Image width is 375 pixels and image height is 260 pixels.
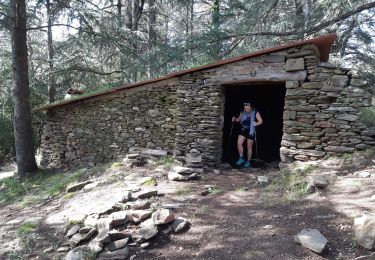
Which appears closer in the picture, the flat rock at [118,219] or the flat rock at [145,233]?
the flat rock at [145,233]

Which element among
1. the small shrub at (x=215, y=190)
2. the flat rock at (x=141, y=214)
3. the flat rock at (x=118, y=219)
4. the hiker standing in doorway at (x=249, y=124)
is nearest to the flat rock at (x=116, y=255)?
the flat rock at (x=118, y=219)

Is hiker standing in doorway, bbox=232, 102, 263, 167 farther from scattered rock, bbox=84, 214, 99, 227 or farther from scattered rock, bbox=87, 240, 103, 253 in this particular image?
scattered rock, bbox=87, 240, 103, 253

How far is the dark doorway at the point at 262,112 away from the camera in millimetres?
9547

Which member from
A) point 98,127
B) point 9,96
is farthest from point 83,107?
point 9,96

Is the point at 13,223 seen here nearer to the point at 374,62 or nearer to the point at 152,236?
the point at 152,236

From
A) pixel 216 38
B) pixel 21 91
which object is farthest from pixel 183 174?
pixel 216 38

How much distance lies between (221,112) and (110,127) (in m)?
3.60

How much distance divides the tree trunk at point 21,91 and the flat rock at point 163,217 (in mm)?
6973

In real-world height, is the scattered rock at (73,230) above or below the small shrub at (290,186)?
below

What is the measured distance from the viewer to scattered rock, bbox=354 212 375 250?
11.1 ft

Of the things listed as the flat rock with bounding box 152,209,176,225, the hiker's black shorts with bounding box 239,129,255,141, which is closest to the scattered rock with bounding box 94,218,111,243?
the flat rock with bounding box 152,209,176,225

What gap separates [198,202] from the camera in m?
5.35

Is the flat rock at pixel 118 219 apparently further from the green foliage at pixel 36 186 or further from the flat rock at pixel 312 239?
the green foliage at pixel 36 186

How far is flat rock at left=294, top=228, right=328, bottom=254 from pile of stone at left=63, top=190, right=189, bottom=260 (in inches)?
59.5
